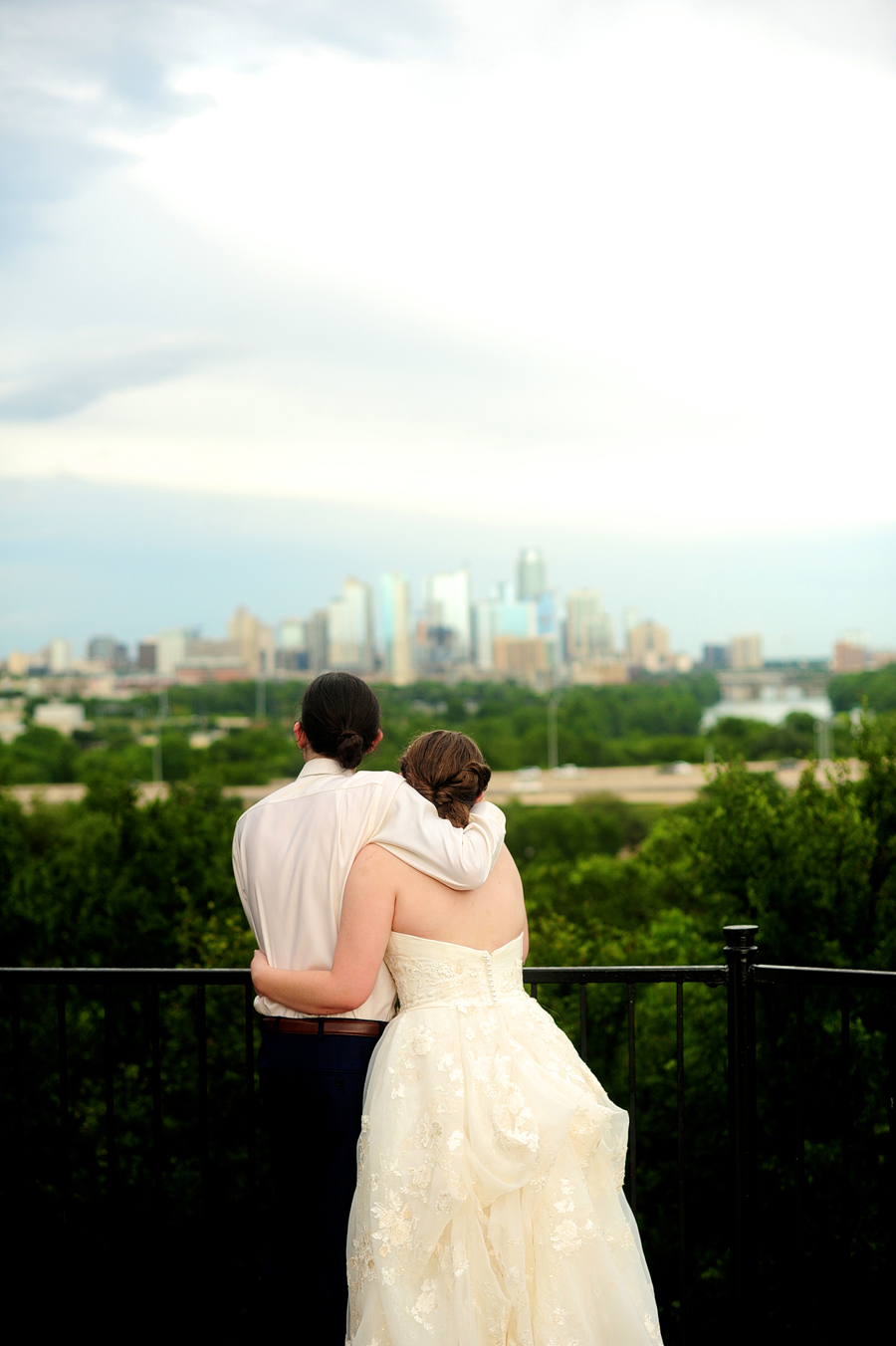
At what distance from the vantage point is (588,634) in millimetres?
118250

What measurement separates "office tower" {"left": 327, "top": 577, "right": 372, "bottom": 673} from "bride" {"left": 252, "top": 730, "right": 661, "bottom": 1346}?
107m

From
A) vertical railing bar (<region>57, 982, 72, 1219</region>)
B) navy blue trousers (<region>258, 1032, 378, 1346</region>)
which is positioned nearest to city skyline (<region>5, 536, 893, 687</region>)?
vertical railing bar (<region>57, 982, 72, 1219</region>)

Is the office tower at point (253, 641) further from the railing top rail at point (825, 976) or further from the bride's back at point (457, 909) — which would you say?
the bride's back at point (457, 909)

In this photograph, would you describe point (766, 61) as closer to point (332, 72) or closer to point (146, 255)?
point (332, 72)

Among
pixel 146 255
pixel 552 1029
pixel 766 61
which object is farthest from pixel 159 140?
pixel 552 1029

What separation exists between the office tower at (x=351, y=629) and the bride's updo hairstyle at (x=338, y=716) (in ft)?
351

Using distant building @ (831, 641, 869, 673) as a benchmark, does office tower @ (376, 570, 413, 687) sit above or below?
above

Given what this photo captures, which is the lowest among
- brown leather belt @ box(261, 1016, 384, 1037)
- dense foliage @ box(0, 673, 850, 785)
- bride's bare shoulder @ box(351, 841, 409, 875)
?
dense foliage @ box(0, 673, 850, 785)

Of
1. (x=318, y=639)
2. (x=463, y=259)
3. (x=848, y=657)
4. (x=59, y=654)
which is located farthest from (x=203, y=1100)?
(x=59, y=654)

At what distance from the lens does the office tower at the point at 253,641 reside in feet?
363

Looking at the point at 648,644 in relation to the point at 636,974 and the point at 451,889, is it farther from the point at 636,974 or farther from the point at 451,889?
the point at 451,889

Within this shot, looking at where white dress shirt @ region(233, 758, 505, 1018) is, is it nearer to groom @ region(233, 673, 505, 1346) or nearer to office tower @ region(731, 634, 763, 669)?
groom @ region(233, 673, 505, 1346)

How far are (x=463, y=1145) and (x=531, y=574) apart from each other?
127m

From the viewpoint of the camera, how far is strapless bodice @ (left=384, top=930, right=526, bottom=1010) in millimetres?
2004
